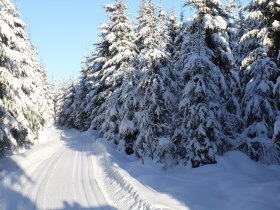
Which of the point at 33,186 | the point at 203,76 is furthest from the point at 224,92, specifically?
the point at 33,186

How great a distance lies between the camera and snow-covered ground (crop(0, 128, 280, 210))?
12320 mm

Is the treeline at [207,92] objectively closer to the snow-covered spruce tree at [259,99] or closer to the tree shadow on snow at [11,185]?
the snow-covered spruce tree at [259,99]

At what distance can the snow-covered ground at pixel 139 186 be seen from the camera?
40.4 feet

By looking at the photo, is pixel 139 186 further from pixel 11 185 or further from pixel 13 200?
pixel 11 185

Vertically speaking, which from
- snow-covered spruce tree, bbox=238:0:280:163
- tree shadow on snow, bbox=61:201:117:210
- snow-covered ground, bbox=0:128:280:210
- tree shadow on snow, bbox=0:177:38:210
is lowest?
tree shadow on snow, bbox=0:177:38:210

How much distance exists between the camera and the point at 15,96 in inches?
841

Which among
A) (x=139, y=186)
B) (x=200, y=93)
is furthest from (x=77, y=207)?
(x=200, y=93)

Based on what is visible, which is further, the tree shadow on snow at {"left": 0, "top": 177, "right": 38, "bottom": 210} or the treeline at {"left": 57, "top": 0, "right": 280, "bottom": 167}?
the treeline at {"left": 57, "top": 0, "right": 280, "bottom": 167}

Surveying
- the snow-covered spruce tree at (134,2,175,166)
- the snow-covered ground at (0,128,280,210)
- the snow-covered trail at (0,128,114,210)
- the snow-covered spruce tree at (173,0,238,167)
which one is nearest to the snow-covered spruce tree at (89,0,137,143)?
the snow-covered trail at (0,128,114,210)

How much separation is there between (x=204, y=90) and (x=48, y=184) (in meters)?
9.17

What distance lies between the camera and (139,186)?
1419 centimetres

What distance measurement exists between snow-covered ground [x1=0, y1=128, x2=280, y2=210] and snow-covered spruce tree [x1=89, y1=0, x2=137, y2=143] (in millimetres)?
7050

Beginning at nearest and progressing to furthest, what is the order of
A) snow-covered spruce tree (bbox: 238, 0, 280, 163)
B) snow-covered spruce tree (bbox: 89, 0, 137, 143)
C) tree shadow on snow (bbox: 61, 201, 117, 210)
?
1. tree shadow on snow (bbox: 61, 201, 117, 210)
2. snow-covered spruce tree (bbox: 238, 0, 280, 163)
3. snow-covered spruce tree (bbox: 89, 0, 137, 143)

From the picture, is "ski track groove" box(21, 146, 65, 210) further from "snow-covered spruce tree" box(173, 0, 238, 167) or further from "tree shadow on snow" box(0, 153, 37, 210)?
"snow-covered spruce tree" box(173, 0, 238, 167)
